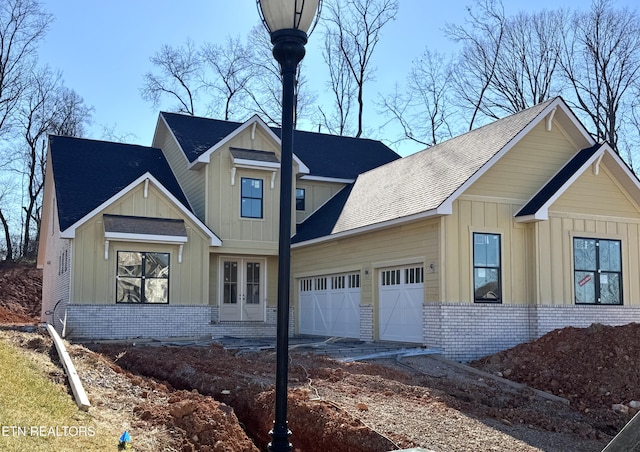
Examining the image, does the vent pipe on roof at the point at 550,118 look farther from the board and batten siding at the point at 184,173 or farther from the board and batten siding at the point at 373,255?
the board and batten siding at the point at 184,173

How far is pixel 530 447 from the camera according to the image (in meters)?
8.41

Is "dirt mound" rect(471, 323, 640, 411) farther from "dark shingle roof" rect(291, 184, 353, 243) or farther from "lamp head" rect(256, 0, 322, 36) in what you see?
"lamp head" rect(256, 0, 322, 36)

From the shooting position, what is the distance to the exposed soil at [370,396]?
8.32 metres

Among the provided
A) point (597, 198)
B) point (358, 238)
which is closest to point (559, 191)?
point (597, 198)

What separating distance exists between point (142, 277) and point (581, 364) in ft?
39.6

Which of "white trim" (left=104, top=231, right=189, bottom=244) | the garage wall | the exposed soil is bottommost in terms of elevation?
the exposed soil

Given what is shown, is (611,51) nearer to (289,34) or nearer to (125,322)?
(125,322)

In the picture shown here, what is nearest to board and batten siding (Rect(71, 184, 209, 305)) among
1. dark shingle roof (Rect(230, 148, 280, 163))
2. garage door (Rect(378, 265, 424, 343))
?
dark shingle roof (Rect(230, 148, 280, 163))

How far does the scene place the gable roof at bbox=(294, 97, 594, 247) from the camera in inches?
643

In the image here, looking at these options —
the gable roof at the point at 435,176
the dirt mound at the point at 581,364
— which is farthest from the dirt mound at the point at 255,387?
the gable roof at the point at 435,176

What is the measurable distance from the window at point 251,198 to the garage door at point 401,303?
5.81 m

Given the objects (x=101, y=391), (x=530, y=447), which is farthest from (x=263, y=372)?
(x=530, y=447)

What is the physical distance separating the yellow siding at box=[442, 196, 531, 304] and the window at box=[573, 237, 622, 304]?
1.39 m

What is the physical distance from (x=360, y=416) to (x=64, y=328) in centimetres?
1116
